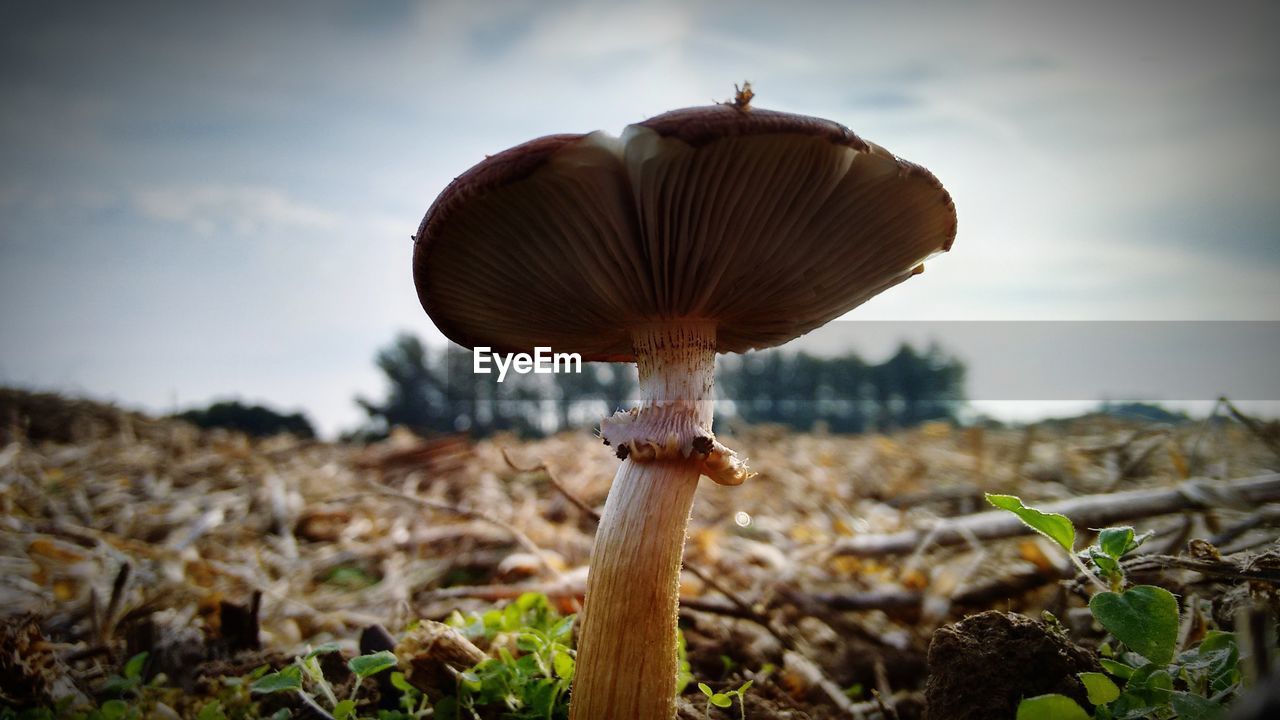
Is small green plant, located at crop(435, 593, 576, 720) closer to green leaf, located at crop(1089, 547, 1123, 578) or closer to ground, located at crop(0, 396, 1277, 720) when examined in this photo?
ground, located at crop(0, 396, 1277, 720)

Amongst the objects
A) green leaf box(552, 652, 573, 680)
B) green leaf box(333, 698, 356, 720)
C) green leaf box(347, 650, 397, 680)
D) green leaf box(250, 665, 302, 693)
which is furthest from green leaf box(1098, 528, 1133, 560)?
green leaf box(250, 665, 302, 693)

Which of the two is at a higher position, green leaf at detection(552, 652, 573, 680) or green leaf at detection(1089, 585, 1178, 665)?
green leaf at detection(1089, 585, 1178, 665)

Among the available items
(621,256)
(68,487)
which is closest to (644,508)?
(621,256)

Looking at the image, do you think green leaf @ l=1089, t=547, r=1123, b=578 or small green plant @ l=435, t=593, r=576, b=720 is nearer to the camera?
green leaf @ l=1089, t=547, r=1123, b=578

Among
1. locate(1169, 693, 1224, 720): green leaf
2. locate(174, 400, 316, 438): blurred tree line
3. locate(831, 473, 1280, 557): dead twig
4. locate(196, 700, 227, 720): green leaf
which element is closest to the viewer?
locate(1169, 693, 1224, 720): green leaf

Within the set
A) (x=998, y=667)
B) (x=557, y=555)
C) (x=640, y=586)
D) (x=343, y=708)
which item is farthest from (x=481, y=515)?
(x=998, y=667)

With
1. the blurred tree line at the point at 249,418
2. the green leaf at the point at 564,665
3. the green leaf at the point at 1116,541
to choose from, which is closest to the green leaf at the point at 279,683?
the green leaf at the point at 564,665

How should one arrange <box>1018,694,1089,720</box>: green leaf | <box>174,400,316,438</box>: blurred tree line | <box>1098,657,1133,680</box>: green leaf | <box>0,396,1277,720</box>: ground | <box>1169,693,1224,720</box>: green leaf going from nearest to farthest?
<box>1169,693,1224,720</box>: green leaf → <box>1018,694,1089,720</box>: green leaf → <box>1098,657,1133,680</box>: green leaf → <box>0,396,1277,720</box>: ground → <box>174,400,316,438</box>: blurred tree line

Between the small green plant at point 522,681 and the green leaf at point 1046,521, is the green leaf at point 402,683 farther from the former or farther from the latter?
the green leaf at point 1046,521
